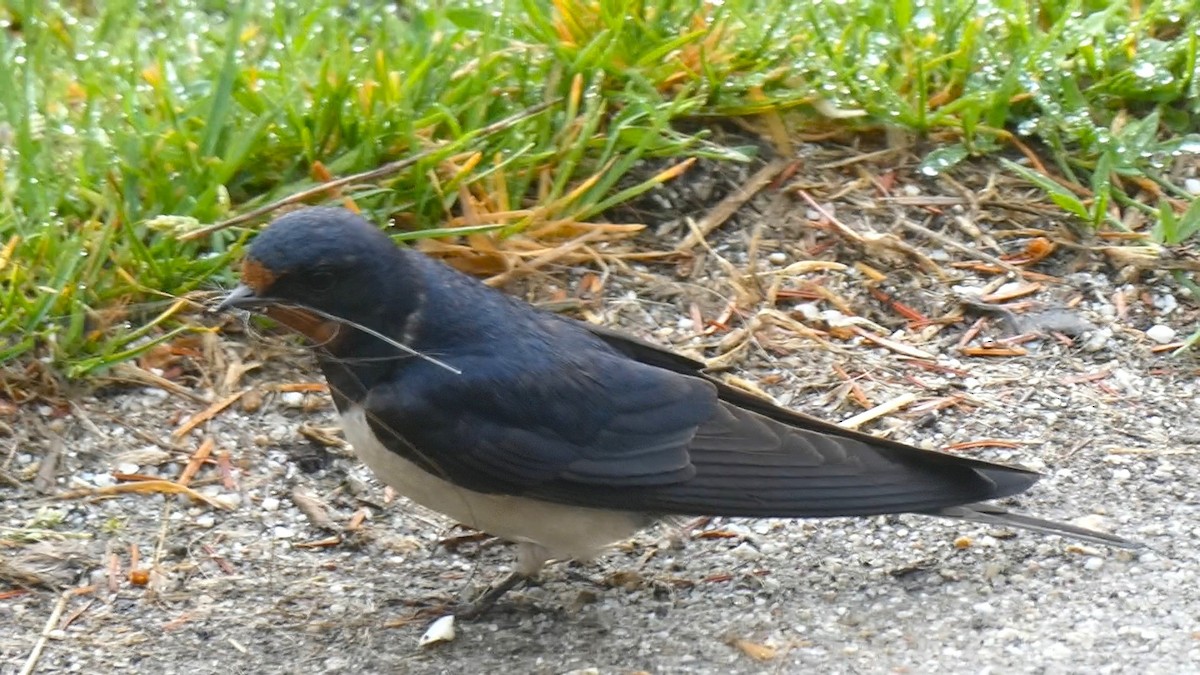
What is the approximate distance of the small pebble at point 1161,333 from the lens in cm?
409

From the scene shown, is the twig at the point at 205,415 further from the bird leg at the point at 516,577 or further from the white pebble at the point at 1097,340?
the white pebble at the point at 1097,340

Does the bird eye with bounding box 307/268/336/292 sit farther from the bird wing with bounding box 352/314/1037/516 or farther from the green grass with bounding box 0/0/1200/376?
the green grass with bounding box 0/0/1200/376

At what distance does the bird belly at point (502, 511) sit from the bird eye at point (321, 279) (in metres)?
0.25

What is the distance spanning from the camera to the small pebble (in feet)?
13.4

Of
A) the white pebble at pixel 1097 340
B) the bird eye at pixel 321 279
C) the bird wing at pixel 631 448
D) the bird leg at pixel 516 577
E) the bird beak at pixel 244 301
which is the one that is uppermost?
the bird eye at pixel 321 279

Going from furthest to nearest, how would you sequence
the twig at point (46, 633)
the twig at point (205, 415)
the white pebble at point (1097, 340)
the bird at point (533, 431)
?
the white pebble at point (1097, 340), the twig at point (205, 415), the bird at point (533, 431), the twig at point (46, 633)

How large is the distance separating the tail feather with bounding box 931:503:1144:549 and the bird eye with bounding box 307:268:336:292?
129 centimetres

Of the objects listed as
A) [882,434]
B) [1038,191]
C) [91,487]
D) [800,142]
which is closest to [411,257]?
[91,487]

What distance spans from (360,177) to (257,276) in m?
0.94

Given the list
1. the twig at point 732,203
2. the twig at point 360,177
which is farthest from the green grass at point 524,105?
the twig at point 732,203

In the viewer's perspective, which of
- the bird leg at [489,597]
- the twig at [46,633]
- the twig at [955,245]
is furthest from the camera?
the twig at [955,245]

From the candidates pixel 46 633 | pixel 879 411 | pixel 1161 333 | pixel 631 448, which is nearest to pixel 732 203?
pixel 879 411

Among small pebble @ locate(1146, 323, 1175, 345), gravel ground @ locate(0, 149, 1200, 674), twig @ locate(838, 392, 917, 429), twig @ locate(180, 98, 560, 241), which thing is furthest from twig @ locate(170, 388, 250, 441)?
small pebble @ locate(1146, 323, 1175, 345)

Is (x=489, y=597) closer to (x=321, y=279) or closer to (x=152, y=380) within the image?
(x=321, y=279)
